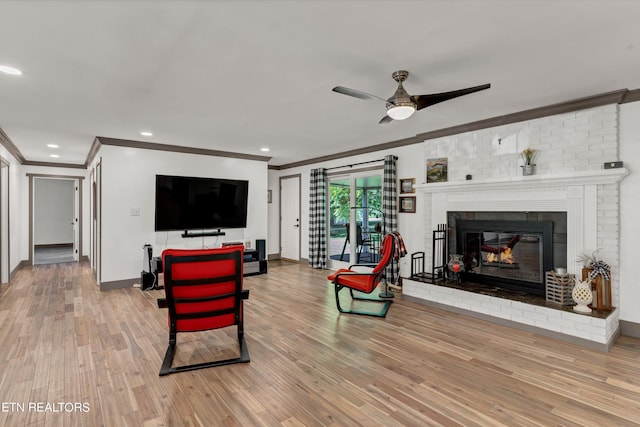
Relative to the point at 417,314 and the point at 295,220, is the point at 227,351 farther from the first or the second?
the point at 295,220

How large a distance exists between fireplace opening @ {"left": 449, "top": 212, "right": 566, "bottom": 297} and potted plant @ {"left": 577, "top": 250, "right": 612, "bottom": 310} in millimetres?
359

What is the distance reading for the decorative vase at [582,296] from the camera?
11.0 ft

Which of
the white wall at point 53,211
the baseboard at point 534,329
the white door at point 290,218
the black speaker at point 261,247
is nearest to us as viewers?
the baseboard at point 534,329

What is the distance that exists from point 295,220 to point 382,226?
2.97 metres

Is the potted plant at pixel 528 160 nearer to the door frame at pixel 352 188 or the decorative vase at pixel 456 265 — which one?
the decorative vase at pixel 456 265

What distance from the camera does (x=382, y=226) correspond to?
6.10 m

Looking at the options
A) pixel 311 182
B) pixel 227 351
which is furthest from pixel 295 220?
pixel 227 351

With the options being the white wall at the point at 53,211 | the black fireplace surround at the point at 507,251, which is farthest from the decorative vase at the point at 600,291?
the white wall at the point at 53,211

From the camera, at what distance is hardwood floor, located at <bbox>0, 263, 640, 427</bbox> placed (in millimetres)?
2166

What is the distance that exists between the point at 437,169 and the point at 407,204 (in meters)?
0.89

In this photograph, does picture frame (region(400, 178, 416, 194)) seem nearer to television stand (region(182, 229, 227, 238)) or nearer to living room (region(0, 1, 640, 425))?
living room (region(0, 1, 640, 425))

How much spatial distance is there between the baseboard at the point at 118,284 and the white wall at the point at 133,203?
0.22ft

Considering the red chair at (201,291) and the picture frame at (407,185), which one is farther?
the picture frame at (407,185)

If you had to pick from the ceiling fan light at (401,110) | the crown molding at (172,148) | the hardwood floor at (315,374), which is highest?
the crown molding at (172,148)
